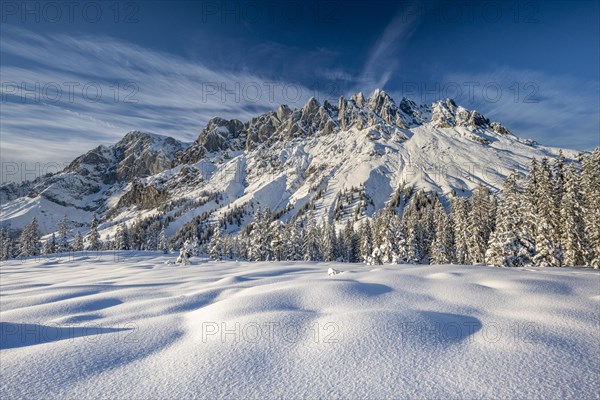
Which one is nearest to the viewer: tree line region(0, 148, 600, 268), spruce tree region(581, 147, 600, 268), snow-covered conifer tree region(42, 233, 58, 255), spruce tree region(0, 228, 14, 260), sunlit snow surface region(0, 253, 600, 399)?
sunlit snow surface region(0, 253, 600, 399)

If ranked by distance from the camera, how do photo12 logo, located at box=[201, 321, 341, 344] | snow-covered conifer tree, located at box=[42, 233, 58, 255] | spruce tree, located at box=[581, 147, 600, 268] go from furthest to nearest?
snow-covered conifer tree, located at box=[42, 233, 58, 255]
spruce tree, located at box=[581, 147, 600, 268]
photo12 logo, located at box=[201, 321, 341, 344]

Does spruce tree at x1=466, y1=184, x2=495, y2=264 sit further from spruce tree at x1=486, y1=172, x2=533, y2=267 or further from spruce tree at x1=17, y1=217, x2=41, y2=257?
spruce tree at x1=17, y1=217, x2=41, y2=257

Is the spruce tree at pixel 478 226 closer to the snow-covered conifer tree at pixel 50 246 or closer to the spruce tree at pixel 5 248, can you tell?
the snow-covered conifer tree at pixel 50 246

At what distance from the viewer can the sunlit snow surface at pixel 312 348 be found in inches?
142

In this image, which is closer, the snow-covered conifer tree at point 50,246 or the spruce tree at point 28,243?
the spruce tree at point 28,243

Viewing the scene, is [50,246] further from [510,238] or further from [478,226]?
[510,238]

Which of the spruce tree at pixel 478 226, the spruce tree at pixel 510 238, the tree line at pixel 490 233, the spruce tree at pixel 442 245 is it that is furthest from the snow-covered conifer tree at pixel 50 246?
the spruce tree at pixel 510 238

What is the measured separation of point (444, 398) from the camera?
3324 millimetres

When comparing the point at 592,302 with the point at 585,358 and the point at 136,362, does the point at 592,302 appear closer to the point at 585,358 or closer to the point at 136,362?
the point at 585,358

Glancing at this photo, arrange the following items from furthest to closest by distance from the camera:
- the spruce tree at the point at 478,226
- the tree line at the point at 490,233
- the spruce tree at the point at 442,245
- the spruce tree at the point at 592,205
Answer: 1. the spruce tree at the point at 442,245
2. the spruce tree at the point at 478,226
3. the tree line at the point at 490,233
4. the spruce tree at the point at 592,205

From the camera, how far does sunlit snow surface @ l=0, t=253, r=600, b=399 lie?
361cm

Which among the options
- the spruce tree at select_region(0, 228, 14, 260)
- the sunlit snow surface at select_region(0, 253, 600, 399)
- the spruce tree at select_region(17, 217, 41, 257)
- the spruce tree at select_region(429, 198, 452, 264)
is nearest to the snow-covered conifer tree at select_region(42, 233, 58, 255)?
the spruce tree at select_region(17, 217, 41, 257)

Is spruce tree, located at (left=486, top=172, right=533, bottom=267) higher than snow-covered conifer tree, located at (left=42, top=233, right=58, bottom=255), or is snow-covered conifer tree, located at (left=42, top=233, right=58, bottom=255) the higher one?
spruce tree, located at (left=486, top=172, right=533, bottom=267)

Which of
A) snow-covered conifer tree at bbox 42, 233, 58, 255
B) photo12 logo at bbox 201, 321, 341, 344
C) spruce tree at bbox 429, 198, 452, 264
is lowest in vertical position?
snow-covered conifer tree at bbox 42, 233, 58, 255
